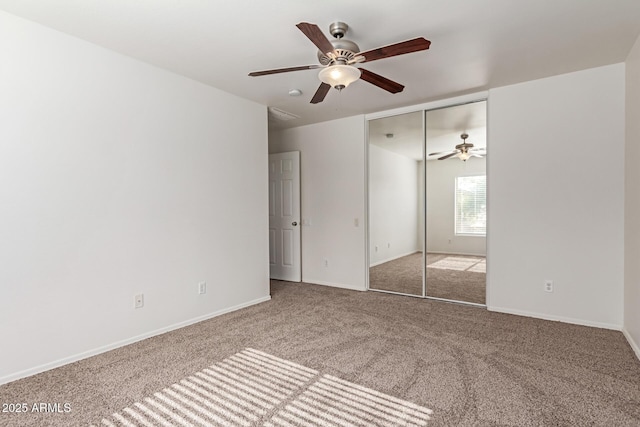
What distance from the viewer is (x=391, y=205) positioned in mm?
4648

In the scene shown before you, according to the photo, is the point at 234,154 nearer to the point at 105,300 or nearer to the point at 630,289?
the point at 105,300

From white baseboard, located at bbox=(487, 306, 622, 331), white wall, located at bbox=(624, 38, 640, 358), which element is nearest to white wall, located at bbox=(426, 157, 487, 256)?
white baseboard, located at bbox=(487, 306, 622, 331)

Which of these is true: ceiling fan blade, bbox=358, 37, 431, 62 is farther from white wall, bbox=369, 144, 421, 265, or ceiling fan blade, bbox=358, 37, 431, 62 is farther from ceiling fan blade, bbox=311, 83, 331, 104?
white wall, bbox=369, 144, 421, 265

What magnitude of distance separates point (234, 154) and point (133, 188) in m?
1.24

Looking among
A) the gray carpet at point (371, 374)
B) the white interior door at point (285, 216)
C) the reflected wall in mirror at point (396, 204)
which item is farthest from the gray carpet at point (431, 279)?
the white interior door at point (285, 216)

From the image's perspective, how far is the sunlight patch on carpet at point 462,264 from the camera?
4020mm

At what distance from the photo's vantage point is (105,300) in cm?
278

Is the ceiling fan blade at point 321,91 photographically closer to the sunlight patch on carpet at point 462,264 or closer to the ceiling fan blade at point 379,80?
the ceiling fan blade at point 379,80

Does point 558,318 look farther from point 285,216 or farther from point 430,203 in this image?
point 285,216

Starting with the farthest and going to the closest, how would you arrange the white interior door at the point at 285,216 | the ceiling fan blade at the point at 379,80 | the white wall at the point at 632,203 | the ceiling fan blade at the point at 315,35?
the white interior door at the point at 285,216 < the white wall at the point at 632,203 < the ceiling fan blade at the point at 379,80 < the ceiling fan blade at the point at 315,35

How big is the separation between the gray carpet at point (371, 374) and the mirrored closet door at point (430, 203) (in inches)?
A: 31.6

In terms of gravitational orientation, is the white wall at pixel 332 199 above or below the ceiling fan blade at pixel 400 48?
below

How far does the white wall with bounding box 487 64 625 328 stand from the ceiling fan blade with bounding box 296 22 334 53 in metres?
2.56

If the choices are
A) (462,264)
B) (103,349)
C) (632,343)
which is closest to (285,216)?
(462,264)
